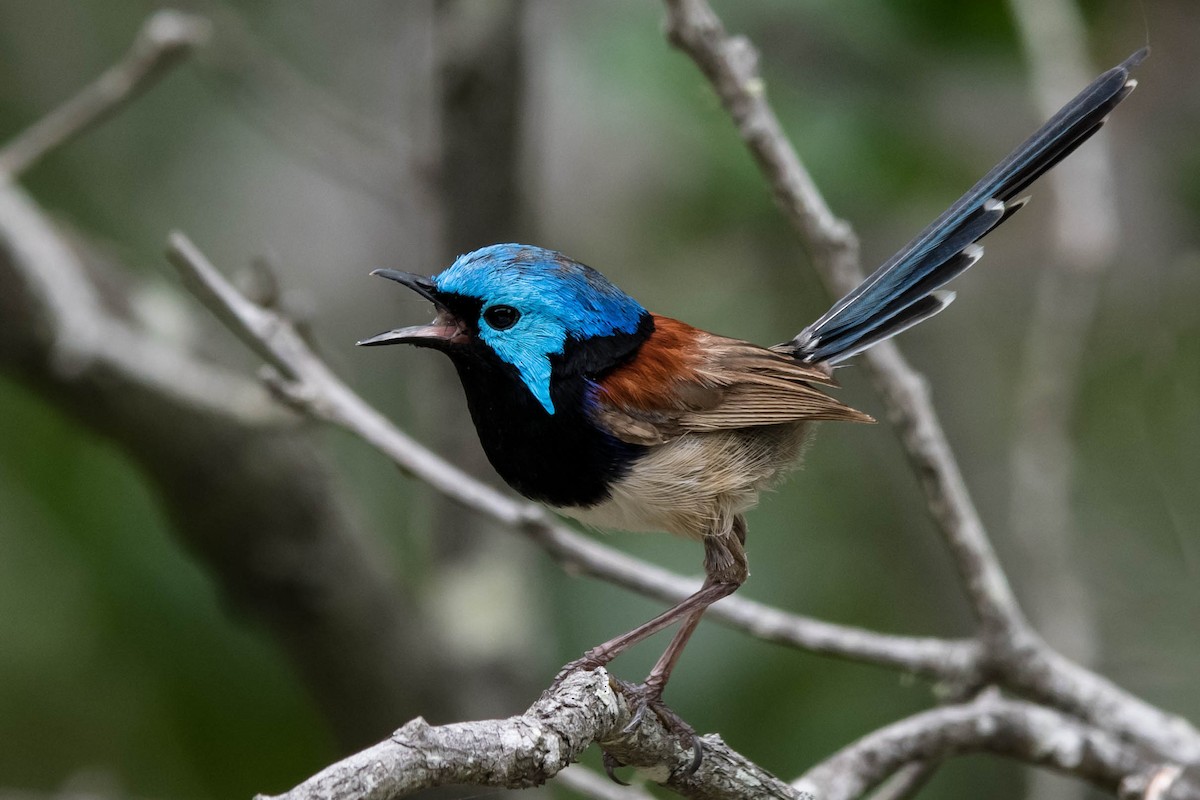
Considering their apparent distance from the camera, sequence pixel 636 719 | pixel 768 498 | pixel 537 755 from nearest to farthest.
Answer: pixel 537 755 < pixel 636 719 < pixel 768 498

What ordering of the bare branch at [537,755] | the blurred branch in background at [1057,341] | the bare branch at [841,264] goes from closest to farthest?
1. the bare branch at [537,755]
2. the bare branch at [841,264]
3. the blurred branch in background at [1057,341]

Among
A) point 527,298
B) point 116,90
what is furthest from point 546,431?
point 116,90

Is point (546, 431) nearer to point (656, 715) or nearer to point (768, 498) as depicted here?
point (656, 715)

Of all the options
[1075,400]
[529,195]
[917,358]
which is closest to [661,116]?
[529,195]

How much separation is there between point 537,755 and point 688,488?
111cm

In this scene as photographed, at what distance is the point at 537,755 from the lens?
1.86 metres

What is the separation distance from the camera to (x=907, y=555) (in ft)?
18.7

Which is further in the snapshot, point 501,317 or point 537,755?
point 501,317

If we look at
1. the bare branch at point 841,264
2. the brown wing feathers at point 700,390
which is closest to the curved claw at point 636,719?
the brown wing feathers at point 700,390

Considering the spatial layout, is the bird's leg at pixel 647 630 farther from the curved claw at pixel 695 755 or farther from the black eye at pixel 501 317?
the black eye at pixel 501 317

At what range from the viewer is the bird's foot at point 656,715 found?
239 cm

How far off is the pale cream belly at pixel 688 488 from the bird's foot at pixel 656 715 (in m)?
0.41

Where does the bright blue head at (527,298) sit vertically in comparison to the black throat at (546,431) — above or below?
above

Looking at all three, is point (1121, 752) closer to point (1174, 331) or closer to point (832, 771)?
point (832, 771)
